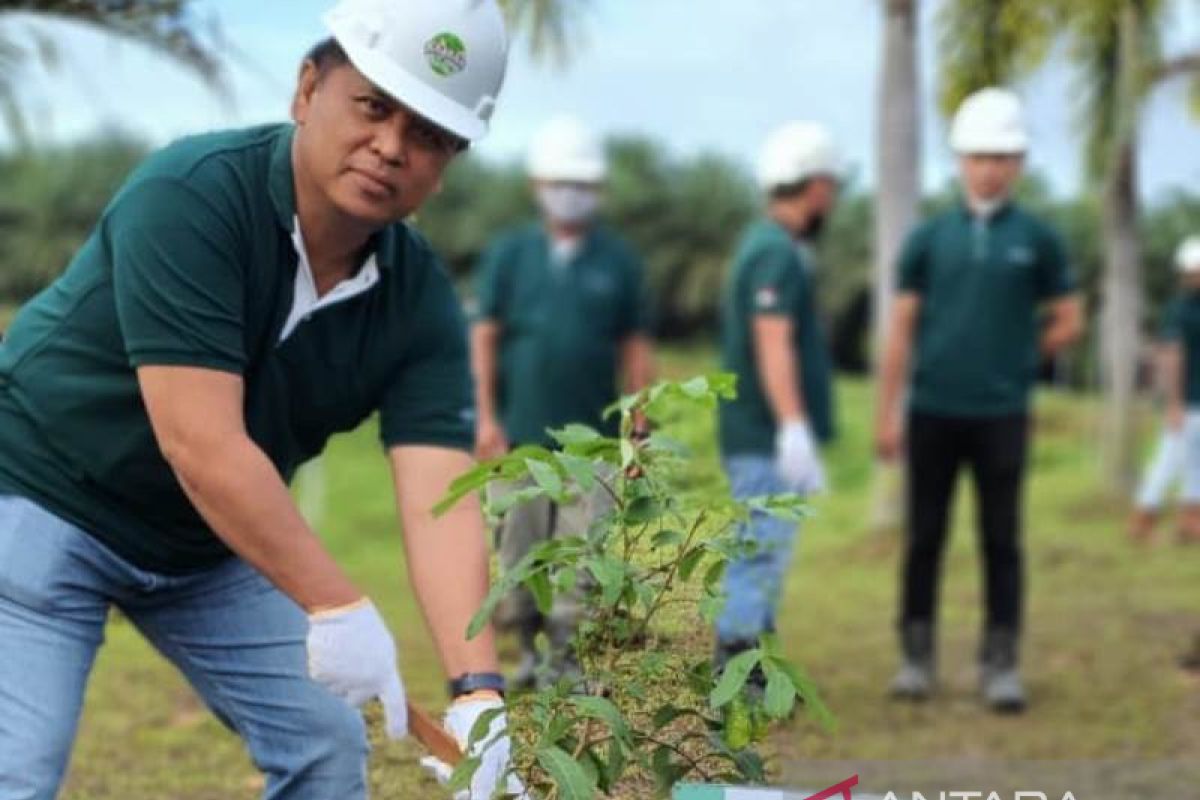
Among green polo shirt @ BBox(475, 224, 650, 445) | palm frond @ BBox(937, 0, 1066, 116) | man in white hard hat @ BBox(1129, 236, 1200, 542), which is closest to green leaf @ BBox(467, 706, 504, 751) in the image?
Answer: green polo shirt @ BBox(475, 224, 650, 445)

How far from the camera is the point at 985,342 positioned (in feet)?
22.4

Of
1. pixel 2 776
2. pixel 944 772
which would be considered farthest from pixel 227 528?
pixel 944 772

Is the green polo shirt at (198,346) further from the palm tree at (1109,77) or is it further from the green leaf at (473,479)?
the palm tree at (1109,77)

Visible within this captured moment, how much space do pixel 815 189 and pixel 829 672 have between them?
2279 mm

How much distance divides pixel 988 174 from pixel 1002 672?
5.65 feet

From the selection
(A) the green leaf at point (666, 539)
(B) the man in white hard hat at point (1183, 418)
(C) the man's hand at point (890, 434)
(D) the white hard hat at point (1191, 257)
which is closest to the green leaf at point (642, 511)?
(A) the green leaf at point (666, 539)

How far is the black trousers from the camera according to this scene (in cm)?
693

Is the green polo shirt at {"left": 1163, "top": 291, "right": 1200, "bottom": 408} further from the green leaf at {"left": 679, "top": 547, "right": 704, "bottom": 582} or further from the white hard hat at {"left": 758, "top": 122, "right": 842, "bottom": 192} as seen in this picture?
the green leaf at {"left": 679, "top": 547, "right": 704, "bottom": 582}

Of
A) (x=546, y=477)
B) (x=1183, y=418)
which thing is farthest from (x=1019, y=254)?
(x=1183, y=418)

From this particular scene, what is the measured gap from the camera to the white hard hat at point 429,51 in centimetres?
285

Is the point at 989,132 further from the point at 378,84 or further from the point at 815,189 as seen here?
the point at 378,84

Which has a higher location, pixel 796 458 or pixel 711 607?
pixel 711 607

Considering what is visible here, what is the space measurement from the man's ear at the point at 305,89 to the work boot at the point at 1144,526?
11.1 metres

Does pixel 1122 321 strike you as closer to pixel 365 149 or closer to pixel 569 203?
pixel 569 203
